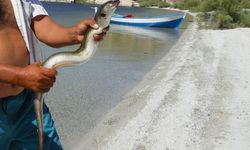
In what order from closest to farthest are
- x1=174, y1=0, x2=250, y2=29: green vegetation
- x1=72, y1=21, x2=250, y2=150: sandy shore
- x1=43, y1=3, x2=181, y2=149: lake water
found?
1. x1=72, y1=21, x2=250, y2=150: sandy shore
2. x1=43, y1=3, x2=181, y2=149: lake water
3. x1=174, y1=0, x2=250, y2=29: green vegetation

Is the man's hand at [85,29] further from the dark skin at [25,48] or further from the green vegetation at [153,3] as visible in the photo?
the green vegetation at [153,3]

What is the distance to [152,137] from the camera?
7062 mm

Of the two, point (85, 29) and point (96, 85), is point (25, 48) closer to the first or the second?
point (85, 29)

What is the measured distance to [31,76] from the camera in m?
2.48

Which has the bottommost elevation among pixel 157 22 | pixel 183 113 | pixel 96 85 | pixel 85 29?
pixel 157 22

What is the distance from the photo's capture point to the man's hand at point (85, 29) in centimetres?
271

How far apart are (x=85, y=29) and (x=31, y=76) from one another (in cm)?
55

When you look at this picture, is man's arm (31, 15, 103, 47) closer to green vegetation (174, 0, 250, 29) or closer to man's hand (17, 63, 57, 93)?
man's hand (17, 63, 57, 93)

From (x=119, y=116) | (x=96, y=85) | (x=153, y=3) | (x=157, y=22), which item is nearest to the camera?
(x=119, y=116)

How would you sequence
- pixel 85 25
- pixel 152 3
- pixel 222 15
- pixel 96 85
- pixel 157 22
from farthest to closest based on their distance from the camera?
1. pixel 152 3
2. pixel 157 22
3. pixel 222 15
4. pixel 96 85
5. pixel 85 25

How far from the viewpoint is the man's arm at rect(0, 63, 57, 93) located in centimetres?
248

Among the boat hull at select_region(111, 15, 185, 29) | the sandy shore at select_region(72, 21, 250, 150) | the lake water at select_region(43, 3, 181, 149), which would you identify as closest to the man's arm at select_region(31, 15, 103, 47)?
the sandy shore at select_region(72, 21, 250, 150)

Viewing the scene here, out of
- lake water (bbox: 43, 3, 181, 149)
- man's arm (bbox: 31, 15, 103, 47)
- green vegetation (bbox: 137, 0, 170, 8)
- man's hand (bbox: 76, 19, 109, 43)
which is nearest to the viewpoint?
man's hand (bbox: 76, 19, 109, 43)

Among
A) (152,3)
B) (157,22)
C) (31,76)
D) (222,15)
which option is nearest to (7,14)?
(31,76)
